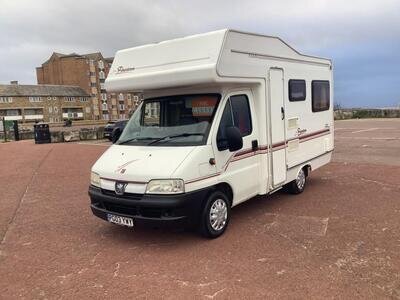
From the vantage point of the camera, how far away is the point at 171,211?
544cm

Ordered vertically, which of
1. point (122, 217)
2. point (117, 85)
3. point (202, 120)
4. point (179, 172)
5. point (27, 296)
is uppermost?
point (117, 85)

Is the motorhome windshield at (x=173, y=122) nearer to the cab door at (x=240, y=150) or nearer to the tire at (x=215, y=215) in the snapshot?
the cab door at (x=240, y=150)

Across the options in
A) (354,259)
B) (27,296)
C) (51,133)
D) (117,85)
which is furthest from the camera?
(51,133)

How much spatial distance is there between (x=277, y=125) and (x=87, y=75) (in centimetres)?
10441

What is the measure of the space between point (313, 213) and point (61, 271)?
13.6 feet

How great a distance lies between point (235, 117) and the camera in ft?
21.0

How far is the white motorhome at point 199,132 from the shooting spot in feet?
18.1

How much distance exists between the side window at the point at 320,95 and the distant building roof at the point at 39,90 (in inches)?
3591

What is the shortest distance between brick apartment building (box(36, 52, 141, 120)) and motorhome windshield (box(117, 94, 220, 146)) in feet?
326

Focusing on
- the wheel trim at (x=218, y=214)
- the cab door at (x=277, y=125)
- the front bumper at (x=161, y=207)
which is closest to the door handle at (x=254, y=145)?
the cab door at (x=277, y=125)

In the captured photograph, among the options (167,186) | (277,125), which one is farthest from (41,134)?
(167,186)

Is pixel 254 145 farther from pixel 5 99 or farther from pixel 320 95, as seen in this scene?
pixel 5 99

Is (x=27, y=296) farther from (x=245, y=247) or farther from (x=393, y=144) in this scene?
(x=393, y=144)

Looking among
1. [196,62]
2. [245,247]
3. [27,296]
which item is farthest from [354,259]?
[27,296]
